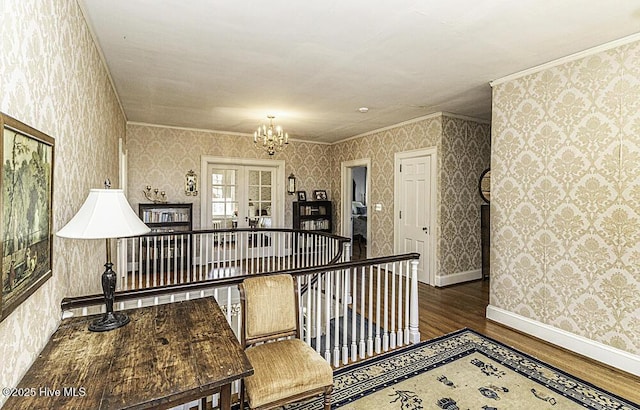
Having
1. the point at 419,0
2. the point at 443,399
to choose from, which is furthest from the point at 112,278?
the point at 419,0

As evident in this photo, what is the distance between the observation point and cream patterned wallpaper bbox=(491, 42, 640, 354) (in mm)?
2549

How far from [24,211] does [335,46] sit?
7.58ft

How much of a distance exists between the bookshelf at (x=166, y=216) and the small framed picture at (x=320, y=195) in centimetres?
267

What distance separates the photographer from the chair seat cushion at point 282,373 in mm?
1681

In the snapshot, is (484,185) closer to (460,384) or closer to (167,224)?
(460,384)

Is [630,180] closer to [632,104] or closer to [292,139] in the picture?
[632,104]

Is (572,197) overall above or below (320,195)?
below

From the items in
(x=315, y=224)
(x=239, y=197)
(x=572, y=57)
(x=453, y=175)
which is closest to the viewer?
(x=572, y=57)

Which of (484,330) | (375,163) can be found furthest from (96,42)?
(375,163)

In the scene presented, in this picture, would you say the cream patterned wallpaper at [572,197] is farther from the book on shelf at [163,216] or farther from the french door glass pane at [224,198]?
the book on shelf at [163,216]

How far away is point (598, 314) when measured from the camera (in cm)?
270

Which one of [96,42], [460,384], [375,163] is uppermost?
[96,42]

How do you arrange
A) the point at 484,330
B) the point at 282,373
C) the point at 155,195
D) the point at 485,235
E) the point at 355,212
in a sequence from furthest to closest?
the point at 355,212 → the point at 155,195 → the point at 485,235 → the point at 484,330 → the point at 282,373

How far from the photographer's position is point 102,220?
1469 millimetres
